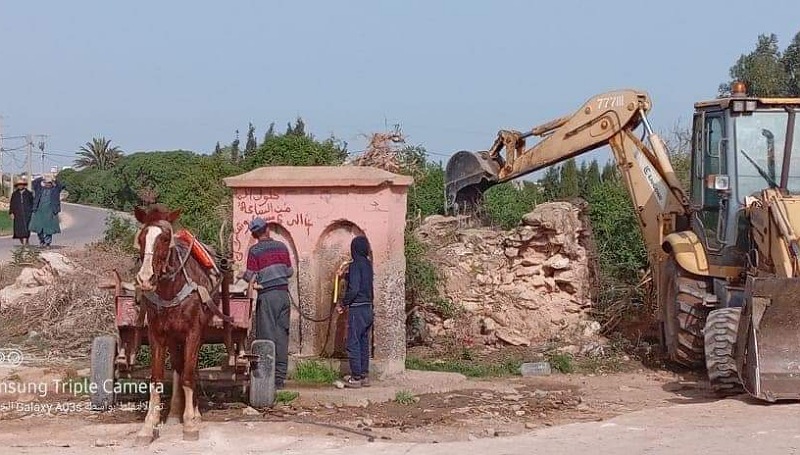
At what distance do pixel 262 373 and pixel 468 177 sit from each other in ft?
19.8

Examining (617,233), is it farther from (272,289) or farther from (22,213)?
(22,213)

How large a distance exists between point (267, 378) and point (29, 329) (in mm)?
5397

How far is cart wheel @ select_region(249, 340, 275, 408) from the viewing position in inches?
404

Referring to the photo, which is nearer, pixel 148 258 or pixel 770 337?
pixel 148 258

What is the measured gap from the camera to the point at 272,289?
11.0m

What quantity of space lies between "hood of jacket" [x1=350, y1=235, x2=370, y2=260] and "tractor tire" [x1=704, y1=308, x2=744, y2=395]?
Answer: 3.58 m

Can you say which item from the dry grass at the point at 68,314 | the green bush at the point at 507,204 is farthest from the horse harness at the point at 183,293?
the green bush at the point at 507,204

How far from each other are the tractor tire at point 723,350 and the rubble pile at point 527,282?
4186mm

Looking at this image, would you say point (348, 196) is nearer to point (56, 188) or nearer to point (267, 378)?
point (267, 378)

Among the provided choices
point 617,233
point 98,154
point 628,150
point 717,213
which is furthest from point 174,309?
point 98,154

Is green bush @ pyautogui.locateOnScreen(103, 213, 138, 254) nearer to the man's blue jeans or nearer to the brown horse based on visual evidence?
the man's blue jeans

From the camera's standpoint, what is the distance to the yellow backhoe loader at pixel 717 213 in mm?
10172

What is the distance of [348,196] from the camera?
12203 millimetres

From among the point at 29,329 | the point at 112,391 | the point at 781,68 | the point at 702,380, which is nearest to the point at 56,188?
the point at 29,329
